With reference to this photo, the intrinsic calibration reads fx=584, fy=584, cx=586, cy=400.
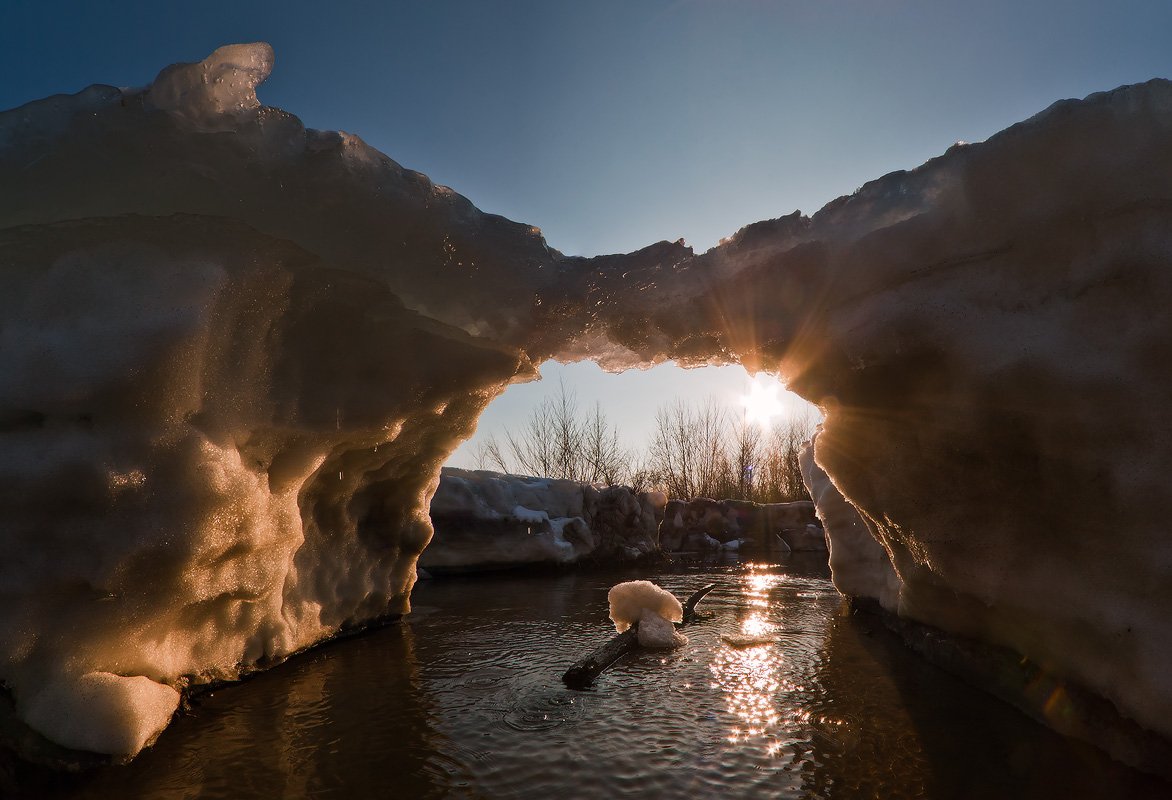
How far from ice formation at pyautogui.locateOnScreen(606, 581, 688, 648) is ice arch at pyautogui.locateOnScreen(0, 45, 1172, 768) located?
2.04 m

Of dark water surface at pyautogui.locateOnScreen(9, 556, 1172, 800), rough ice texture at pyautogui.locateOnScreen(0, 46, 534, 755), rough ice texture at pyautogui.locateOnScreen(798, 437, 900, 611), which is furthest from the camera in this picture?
rough ice texture at pyautogui.locateOnScreen(798, 437, 900, 611)

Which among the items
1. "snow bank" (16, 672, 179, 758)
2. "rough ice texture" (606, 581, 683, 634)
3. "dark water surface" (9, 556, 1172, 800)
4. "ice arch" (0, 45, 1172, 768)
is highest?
"ice arch" (0, 45, 1172, 768)

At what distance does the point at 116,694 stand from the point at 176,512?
0.91 m

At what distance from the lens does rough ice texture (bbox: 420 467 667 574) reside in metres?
10.9

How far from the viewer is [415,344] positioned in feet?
14.9

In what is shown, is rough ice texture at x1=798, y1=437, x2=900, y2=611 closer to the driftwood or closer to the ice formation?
the ice formation

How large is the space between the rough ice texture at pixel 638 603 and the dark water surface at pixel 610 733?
12.1 inches

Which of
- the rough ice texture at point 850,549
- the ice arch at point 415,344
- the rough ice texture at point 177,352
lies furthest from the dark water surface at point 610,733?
the rough ice texture at point 850,549

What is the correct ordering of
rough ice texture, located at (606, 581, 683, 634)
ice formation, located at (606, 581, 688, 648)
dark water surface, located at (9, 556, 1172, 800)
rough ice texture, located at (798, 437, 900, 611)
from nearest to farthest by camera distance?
dark water surface, located at (9, 556, 1172, 800) < ice formation, located at (606, 581, 688, 648) < rough ice texture, located at (606, 581, 683, 634) < rough ice texture, located at (798, 437, 900, 611)

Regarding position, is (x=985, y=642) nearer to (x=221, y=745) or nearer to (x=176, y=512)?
(x=221, y=745)

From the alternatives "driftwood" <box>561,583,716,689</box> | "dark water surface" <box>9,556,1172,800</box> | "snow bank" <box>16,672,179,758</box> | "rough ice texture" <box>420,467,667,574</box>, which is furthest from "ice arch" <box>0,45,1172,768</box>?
"rough ice texture" <box>420,467,667,574</box>

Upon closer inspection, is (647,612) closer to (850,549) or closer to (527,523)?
(850,549)

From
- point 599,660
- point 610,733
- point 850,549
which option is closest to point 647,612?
point 599,660

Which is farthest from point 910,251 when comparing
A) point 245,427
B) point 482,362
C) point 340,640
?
point 340,640
